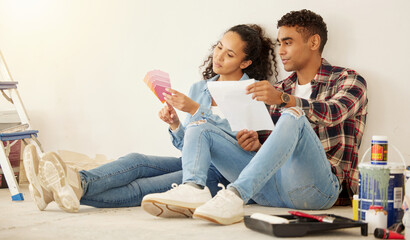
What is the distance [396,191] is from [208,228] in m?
0.58

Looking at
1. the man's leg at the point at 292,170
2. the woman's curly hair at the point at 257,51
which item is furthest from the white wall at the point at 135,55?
the man's leg at the point at 292,170

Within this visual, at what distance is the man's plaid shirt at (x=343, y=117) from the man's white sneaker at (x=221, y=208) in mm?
469

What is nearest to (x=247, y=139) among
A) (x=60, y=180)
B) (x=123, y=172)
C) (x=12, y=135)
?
(x=123, y=172)

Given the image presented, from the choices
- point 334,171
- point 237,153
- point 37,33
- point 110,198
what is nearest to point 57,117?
point 37,33

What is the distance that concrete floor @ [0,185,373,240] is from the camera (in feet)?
5.02

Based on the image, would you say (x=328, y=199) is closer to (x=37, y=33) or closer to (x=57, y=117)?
(x=57, y=117)

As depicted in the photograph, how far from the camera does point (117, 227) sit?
5.52 ft

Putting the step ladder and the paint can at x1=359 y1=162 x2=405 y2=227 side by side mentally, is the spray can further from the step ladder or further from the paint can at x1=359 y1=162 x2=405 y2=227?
the step ladder

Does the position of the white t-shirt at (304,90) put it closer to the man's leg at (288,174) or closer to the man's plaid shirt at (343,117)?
the man's plaid shirt at (343,117)

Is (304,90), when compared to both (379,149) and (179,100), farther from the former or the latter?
(379,149)

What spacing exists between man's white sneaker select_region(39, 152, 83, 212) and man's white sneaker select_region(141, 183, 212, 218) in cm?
33

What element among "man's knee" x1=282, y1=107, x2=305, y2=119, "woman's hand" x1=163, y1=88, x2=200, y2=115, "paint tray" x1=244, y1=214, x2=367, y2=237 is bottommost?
"paint tray" x1=244, y1=214, x2=367, y2=237

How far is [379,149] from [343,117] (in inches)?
13.4

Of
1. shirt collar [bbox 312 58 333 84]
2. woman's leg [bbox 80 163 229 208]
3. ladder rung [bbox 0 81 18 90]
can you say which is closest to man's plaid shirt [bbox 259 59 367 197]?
shirt collar [bbox 312 58 333 84]
